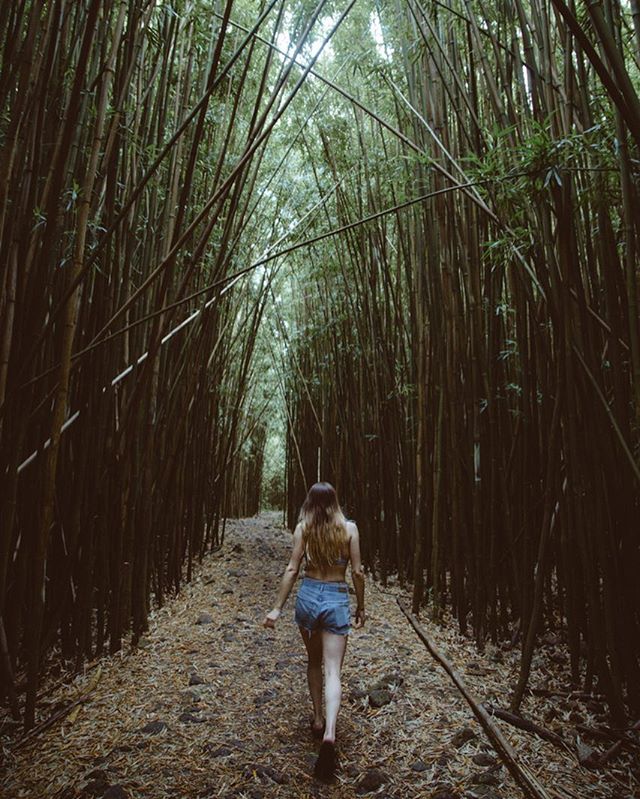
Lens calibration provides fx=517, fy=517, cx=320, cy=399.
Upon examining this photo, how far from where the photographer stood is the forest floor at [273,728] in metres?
1.43

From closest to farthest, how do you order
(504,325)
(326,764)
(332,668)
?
(326,764) < (332,668) < (504,325)

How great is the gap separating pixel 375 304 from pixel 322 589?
8.19 feet

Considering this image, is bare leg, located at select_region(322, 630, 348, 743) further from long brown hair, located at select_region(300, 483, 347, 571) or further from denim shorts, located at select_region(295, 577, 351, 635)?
long brown hair, located at select_region(300, 483, 347, 571)

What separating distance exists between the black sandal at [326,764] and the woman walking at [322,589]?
0.52ft

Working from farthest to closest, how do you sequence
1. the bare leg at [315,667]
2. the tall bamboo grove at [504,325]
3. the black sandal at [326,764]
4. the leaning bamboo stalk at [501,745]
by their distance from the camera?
the bare leg at [315,667] → the tall bamboo grove at [504,325] → the black sandal at [326,764] → the leaning bamboo stalk at [501,745]

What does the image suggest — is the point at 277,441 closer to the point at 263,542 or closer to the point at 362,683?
the point at 263,542

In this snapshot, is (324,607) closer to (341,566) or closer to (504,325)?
(341,566)

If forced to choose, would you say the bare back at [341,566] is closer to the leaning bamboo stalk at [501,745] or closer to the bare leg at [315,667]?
the bare leg at [315,667]

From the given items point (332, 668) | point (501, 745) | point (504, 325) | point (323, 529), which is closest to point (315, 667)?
point (332, 668)

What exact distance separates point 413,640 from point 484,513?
2.45 feet

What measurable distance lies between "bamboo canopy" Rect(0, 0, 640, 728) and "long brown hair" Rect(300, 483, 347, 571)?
2.16 feet

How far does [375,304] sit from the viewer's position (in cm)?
Result: 379

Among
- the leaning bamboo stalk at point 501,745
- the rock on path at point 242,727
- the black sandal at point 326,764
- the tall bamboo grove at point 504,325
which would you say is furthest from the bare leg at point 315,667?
the tall bamboo grove at point 504,325

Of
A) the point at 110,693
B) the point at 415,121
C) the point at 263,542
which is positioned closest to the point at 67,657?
the point at 110,693
